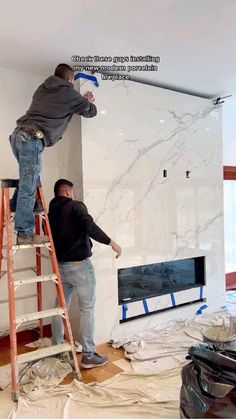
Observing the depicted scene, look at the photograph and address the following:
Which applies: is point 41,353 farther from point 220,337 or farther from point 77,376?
point 220,337

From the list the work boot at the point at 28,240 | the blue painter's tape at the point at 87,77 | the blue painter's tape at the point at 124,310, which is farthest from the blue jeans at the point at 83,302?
the blue painter's tape at the point at 87,77

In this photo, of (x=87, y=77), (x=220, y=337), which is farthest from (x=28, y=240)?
(x=220, y=337)

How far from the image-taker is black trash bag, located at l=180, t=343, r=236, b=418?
161 cm

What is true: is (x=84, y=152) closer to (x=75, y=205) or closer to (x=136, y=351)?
(x=75, y=205)

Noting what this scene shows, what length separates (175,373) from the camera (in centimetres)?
251

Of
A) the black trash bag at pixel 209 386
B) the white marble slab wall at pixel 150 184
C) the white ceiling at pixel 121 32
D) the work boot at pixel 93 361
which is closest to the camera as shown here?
the black trash bag at pixel 209 386

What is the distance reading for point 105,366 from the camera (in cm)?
268

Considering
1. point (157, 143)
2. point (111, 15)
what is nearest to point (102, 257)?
point (157, 143)

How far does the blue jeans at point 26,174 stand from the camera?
2328 millimetres

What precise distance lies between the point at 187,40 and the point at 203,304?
114 inches

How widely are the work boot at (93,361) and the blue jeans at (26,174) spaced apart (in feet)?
3.82

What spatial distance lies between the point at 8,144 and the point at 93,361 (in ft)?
6.67

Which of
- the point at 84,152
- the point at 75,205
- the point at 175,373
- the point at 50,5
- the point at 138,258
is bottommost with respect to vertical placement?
the point at 175,373

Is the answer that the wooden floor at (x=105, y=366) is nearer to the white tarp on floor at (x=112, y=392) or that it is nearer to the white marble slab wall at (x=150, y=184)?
the white tarp on floor at (x=112, y=392)
